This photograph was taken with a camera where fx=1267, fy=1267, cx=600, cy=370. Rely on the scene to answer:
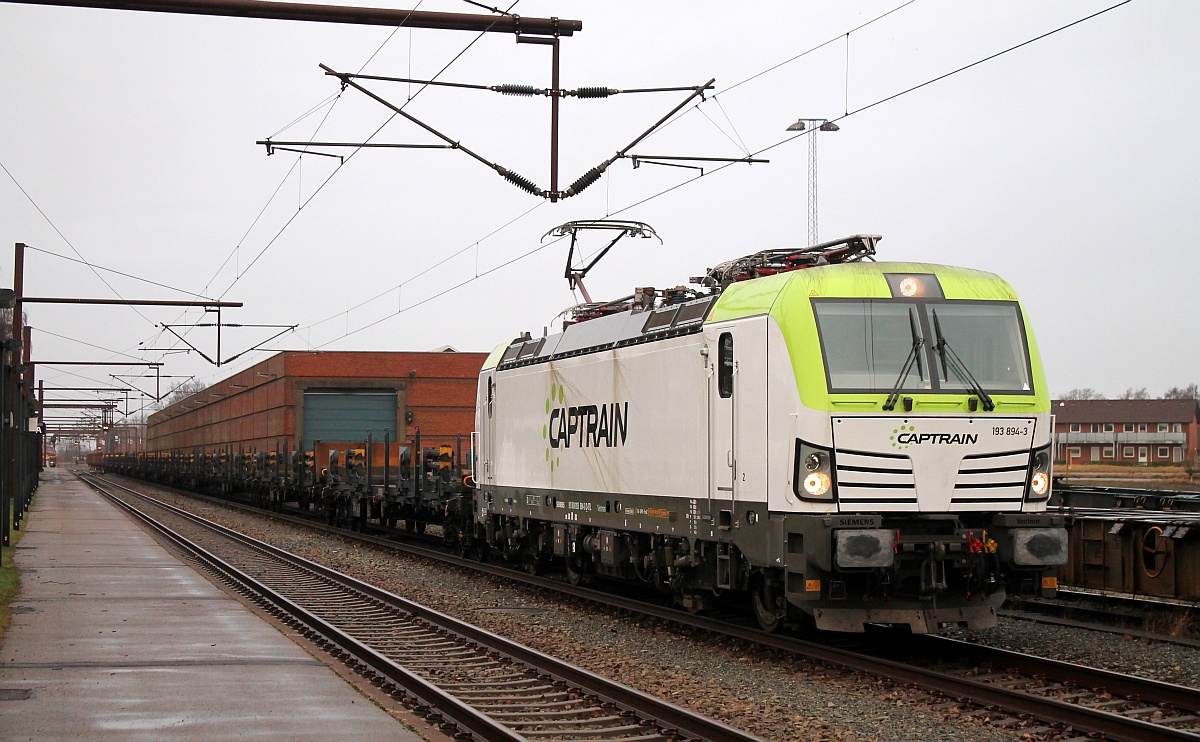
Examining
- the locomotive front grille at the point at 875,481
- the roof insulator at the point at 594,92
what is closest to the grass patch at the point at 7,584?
the locomotive front grille at the point at 875,481

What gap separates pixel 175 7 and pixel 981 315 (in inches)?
307

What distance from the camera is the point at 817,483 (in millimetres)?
10906

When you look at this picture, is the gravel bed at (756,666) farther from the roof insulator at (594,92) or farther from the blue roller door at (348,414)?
the blue roller door at (348,414)

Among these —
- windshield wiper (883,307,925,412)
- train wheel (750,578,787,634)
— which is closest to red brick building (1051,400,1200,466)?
train wheel (750,578,787,634)

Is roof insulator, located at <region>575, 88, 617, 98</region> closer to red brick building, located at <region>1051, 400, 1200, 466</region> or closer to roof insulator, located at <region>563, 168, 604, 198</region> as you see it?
roof insulator, located at <region>563, 168, 604, 198</region>

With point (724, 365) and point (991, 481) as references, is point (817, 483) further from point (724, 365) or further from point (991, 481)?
point (724, 365)

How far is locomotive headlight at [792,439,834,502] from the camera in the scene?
10.9m

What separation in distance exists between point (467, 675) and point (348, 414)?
1899 inches

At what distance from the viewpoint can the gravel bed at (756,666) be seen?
897 cm

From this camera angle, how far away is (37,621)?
14391mm

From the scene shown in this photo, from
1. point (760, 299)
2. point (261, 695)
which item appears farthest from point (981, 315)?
point (261, 695)

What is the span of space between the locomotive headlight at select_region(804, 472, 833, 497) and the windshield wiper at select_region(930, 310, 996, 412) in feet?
4.88

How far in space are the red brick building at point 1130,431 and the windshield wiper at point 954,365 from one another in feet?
288

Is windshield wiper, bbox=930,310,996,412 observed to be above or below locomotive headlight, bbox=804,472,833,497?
above
